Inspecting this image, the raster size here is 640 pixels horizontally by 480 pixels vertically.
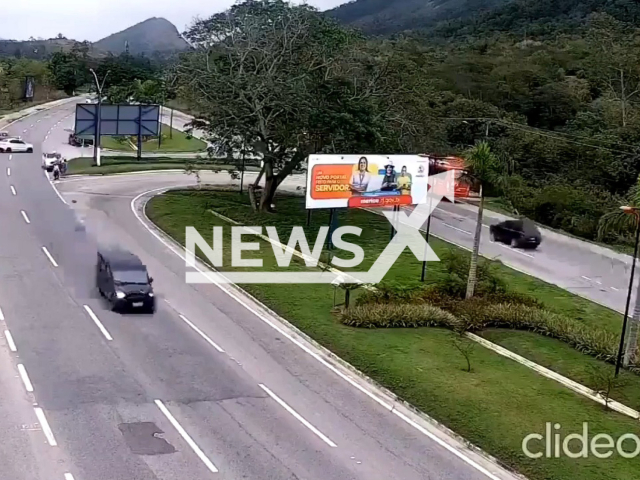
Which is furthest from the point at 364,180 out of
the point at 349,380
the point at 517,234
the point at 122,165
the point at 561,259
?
the point at 122,165

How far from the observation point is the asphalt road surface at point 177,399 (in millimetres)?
17984

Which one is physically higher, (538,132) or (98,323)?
(538,132)

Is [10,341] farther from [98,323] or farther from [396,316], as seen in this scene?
[396,316]

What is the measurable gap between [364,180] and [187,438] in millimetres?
18931

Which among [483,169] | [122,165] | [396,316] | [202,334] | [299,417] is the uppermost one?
[483,169]

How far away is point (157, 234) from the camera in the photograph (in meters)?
39.2

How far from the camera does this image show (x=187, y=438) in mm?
18969

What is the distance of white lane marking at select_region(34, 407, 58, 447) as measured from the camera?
18.2 m

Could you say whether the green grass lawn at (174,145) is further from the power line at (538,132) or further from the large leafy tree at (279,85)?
the large leafy tree at (279,85)

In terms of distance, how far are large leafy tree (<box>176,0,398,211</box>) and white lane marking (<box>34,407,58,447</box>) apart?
26.3 m

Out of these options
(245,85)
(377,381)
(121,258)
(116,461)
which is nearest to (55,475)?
(116,461)

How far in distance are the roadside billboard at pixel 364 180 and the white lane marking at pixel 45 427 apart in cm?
1682

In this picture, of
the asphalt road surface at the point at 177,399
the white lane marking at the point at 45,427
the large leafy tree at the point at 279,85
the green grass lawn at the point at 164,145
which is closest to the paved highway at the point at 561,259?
the large leafy tree at the point at 279,85

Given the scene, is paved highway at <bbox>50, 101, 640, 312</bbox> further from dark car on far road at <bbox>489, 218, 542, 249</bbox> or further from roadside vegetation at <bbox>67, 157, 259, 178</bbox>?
roadside vegetation at <bbox>67, 157, 259, 178</bbox>
